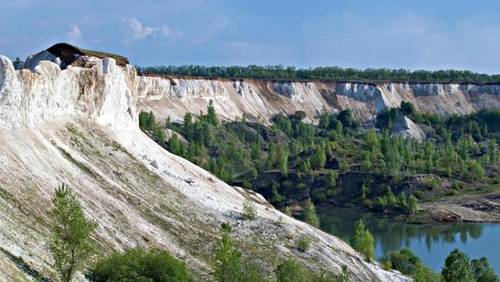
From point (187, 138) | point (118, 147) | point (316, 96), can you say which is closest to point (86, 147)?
point (118, 147)

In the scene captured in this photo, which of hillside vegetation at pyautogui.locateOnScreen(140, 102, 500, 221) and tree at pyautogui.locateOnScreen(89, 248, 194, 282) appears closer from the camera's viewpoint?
tree at pyautogui.locateOnScreen(89, 248, 194, 282)

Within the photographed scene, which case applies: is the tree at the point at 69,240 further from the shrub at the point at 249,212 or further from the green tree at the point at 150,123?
the green tree at the point at 150,123

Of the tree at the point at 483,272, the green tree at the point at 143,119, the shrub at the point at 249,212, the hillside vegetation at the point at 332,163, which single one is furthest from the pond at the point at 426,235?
the green tree at the point at 143,119

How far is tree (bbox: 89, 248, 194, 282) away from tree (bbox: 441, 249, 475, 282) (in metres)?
22.1

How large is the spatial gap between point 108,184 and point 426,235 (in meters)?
54.6

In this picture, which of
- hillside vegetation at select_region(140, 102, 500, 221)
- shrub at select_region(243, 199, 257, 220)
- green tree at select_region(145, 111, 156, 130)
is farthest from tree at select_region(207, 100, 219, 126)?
shrub at select_region(243, 199, 257, 220)

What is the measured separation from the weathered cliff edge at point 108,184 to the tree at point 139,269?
231 centimetres

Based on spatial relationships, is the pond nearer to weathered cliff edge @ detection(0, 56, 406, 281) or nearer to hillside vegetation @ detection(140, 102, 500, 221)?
hillside vegetation @ detection(140, 102, 500, 221)

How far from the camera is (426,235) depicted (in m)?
87.6

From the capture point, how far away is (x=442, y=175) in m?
114

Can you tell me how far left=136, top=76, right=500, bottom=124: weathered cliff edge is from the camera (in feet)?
498

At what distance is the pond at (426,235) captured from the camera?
2970 inches

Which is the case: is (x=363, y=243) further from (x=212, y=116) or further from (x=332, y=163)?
(x=212, y=116)

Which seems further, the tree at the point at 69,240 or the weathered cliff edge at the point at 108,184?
the weathered cliff edge at the point at 108,184
